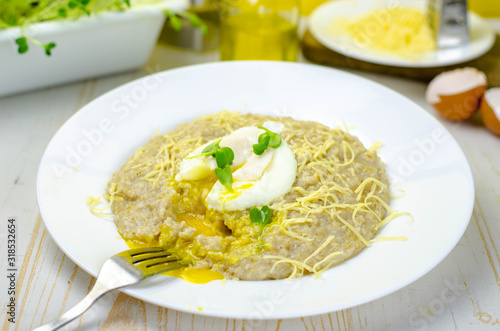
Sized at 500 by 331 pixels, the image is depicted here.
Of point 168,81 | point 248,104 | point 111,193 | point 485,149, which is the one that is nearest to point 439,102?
point 485,149

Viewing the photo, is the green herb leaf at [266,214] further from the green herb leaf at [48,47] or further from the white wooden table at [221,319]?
the green herb leaf at [48,47]

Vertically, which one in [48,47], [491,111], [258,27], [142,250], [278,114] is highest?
[48,47]

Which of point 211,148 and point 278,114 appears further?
point 278,114

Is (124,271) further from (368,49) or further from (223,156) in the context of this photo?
(368,49)

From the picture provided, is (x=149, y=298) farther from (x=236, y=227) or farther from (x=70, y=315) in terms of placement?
(x=236, y=227)

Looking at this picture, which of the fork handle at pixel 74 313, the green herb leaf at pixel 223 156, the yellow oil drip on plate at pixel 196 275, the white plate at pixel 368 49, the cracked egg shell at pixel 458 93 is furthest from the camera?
the white plate at pixel 368 49

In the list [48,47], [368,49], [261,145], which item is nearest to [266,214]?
[261,145]

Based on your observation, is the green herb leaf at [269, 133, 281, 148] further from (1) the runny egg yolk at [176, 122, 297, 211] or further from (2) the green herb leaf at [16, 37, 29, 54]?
(2) the green herb leaf at [16, 37, 29, 54]

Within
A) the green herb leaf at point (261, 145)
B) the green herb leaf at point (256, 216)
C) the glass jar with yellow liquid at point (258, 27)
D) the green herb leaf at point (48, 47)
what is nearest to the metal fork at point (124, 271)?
the green herb leaf at point (256, 216)
